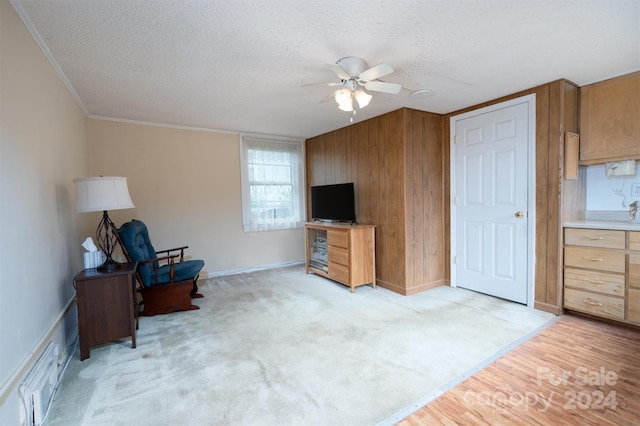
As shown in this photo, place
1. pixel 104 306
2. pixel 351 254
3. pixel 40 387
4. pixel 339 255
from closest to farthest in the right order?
pixel 40 387
pixel 104 306
pixel 351 254
pixel 339 255

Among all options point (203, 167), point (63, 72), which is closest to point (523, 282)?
point (203, 167)

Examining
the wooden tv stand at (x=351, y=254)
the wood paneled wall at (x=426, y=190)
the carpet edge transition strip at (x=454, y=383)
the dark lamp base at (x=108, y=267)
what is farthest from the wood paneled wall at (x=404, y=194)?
the dark lamp base at (x=108, y=267)

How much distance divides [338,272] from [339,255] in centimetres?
24

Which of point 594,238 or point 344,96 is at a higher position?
point 344,96

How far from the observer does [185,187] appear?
14.3ft

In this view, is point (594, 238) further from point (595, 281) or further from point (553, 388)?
point (553, 388)

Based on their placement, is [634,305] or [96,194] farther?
[634,305]

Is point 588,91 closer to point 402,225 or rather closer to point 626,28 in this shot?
point 626,28

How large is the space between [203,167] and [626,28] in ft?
15.1

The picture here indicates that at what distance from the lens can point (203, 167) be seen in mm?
4477

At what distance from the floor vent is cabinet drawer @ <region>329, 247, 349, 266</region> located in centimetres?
284

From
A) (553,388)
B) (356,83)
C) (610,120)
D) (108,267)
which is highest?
(356,83)

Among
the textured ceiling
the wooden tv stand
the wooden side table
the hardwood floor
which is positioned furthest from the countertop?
the wooden side table

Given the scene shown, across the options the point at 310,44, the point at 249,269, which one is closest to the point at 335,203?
Answer: the point at 249,269
